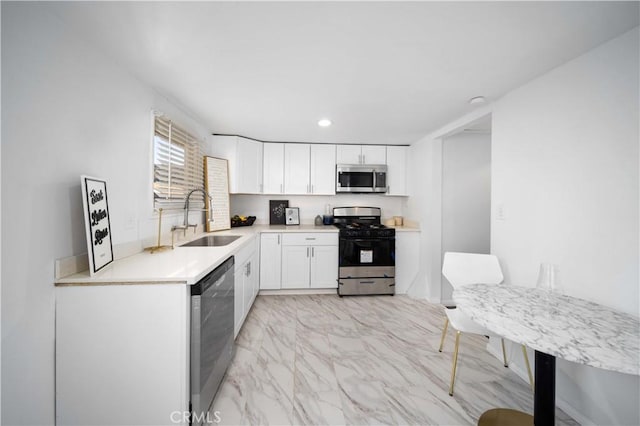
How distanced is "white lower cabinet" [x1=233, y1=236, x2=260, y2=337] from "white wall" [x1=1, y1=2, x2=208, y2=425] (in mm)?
1111

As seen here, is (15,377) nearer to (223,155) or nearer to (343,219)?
(223,155)

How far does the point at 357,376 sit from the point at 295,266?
1.75 meters

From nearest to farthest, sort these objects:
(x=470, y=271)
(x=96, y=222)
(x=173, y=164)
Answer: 1. (x=96, y=222)
2. (x=470, y=271)
3. (x=173, y=164)

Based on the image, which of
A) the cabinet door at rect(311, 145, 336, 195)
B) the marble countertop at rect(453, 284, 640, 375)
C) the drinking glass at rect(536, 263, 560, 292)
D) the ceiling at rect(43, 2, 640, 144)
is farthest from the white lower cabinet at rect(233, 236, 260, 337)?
the drinking glass at rect(536, 263, 560, 292)

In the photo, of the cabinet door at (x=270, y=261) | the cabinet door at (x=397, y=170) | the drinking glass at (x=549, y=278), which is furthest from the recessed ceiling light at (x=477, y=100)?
the cabinet door at (x=270, y=261)

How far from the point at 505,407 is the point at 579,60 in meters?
2.23

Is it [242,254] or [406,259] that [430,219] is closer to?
[406,259]

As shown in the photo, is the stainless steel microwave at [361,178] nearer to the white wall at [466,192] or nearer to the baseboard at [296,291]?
the white wall at [466,192]

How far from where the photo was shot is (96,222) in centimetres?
132

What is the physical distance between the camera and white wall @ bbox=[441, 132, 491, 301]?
327 cm

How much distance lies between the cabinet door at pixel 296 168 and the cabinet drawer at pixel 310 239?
0.71 m

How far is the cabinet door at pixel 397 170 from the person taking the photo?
384cm

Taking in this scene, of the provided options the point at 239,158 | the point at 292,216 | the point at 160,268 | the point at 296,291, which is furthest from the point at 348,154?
the point at 160,268

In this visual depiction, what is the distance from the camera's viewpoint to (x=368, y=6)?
1.14 meters
